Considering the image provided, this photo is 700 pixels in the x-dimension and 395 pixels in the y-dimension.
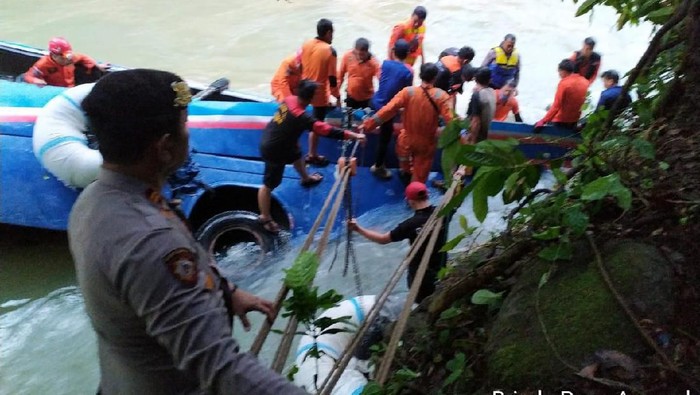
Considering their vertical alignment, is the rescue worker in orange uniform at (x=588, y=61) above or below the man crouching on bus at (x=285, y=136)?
above

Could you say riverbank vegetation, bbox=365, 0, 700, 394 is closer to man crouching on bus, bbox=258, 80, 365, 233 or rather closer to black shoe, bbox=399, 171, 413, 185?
man crouching on bus, bbox=258, 80, 365, 233

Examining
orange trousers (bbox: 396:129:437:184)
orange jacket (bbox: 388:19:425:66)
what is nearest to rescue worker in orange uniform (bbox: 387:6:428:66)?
orange jacket (bbox: 388:19:425:66)

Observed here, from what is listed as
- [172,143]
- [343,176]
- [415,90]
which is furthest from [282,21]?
[172,143]

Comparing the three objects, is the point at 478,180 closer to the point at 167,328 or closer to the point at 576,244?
the point at 576,244

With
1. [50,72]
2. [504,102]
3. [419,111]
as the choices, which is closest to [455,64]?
[504,102]

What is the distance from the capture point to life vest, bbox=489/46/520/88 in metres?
8.62

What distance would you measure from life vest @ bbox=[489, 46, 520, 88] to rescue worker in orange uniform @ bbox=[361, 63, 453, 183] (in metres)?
2.53

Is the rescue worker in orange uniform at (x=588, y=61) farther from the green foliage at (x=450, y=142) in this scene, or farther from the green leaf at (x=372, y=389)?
the green leaf at (x=372, y=389)

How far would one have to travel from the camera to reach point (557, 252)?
2318mm

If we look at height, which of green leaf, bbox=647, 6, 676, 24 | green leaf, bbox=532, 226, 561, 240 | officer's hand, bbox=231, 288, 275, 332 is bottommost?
officer's hand, bbox=231, 288, 275, 332

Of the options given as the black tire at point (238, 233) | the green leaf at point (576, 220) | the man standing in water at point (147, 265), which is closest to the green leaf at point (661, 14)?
the green leaf at point (576, 220)

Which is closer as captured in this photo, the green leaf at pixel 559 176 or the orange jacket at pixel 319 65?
the green leaf at pixel 559 176

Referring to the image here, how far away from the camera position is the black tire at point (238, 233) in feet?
19.5

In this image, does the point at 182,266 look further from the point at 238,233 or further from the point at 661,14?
the point at 238,233
